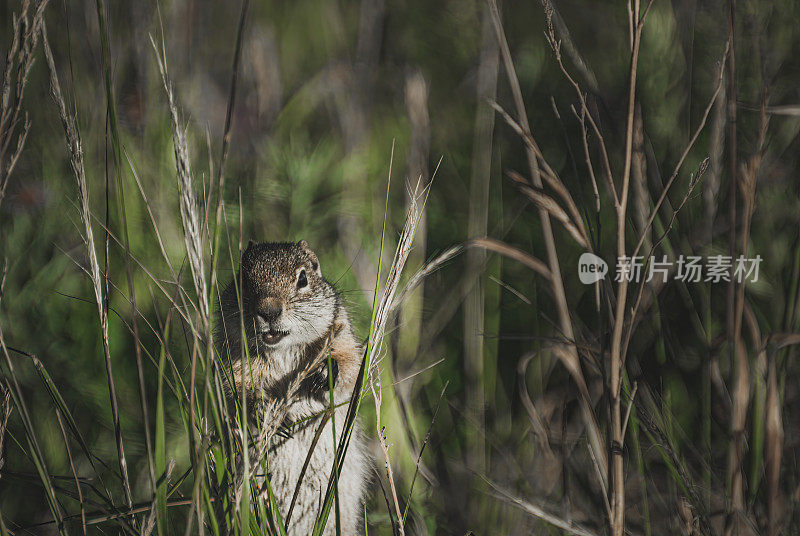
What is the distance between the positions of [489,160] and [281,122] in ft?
1.14

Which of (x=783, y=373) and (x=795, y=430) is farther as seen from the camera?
(x=795, y=430)

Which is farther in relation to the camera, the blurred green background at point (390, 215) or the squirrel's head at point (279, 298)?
the blurred green background at point (390, 215)

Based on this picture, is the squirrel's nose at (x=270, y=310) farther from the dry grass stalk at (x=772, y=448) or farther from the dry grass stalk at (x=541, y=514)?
the dry grass stalk at (x=772, y=448)

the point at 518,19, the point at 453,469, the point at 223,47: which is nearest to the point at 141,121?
the point at 223,47

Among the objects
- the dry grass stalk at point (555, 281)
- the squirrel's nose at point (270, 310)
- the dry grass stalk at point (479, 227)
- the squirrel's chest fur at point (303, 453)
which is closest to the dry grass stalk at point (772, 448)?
the dry grass stalk at point (555, 281)

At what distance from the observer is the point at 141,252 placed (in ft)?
3.01

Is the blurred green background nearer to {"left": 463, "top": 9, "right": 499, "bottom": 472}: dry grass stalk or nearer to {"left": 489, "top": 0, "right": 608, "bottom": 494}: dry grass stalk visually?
{"left": 463, "top": 9, "right": 499, "bottom": 472}: dry grass stalk

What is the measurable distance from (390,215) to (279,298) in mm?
225

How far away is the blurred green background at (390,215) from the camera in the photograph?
0.90 m

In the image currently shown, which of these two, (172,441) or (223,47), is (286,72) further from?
(172,441)

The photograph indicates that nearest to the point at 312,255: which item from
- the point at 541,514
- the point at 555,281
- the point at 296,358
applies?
the point at 296,358

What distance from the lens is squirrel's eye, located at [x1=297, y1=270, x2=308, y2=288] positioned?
0.84 meters

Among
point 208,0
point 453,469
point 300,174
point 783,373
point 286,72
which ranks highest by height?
point 208,0

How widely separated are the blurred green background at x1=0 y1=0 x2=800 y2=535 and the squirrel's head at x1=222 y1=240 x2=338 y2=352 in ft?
0.26
